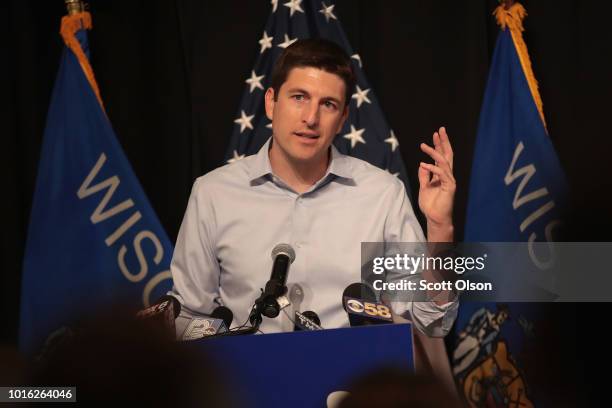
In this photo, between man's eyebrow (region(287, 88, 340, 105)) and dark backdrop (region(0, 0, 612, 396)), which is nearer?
man's eyebrow (region(287, 88, 340, 105))

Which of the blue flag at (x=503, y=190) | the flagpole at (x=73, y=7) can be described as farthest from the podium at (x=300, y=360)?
the flagpole at (x=73, y=7)

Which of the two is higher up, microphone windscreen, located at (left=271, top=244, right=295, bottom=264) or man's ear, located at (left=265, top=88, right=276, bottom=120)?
man's ear, located at (left=265, top=88, right=276, bottom=120)

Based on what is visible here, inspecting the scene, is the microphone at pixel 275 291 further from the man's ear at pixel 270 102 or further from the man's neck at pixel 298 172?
the man's ear at pixel 270 102

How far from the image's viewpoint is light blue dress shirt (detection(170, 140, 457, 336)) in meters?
2.84

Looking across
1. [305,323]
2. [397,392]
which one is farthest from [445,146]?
[397,392]

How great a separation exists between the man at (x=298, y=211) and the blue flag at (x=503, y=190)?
2.28ft

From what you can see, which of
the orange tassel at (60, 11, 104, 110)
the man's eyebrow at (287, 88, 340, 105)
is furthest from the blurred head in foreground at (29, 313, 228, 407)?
the orange tassel at (60, 11, 104, 110)

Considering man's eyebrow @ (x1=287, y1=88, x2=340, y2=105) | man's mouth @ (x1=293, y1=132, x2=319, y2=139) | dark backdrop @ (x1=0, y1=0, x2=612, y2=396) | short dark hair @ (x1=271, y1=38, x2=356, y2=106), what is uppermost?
dark backdrop @ (x1=0, y1=0, x2=612, y2=396)

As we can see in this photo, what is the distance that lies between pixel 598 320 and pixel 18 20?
385cm

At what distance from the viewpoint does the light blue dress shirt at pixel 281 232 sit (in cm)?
284

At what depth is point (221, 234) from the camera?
296 centimetres

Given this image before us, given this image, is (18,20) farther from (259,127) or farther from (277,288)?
(277,288)

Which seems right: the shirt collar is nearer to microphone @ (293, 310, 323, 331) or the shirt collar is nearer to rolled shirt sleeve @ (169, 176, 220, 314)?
rolled shirt sleeve @ (169, 176, 220, 314)

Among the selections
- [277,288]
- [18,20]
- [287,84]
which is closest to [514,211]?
[287,84]
